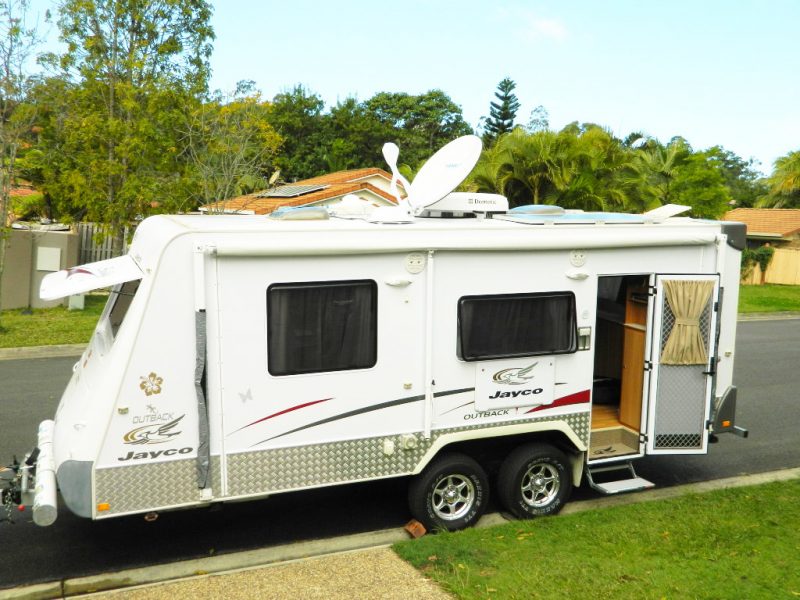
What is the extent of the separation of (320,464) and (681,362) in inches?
135

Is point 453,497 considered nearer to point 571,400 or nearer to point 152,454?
point 571,400

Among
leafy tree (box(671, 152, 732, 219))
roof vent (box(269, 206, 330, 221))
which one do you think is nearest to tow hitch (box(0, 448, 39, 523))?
roof vent (box(269, 206, 330, 221))

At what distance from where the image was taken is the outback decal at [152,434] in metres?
5.97

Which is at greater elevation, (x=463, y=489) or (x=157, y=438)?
(x=157, y=438)

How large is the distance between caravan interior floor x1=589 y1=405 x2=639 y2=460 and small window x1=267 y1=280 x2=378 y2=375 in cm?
267

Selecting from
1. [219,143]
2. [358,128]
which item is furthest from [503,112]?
[219,143]

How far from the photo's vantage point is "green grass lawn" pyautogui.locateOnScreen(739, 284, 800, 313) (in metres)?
25.0

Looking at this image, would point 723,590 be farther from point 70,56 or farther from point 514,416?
point 70,56

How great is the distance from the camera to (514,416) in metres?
7.20

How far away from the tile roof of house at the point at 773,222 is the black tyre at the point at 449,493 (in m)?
33.0

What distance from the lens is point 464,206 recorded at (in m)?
7.94

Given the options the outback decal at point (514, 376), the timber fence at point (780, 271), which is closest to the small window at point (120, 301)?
the outback decal at point (514, 376)

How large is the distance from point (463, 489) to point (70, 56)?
15452 millimetres

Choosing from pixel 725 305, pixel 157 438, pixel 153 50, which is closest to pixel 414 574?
pixel 157 438
